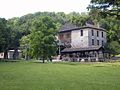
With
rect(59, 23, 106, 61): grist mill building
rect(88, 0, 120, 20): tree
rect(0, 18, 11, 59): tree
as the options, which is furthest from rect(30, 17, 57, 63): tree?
rect(88, 0, 120, 20): tree

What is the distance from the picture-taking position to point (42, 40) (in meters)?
51.3

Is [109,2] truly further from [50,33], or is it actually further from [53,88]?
[50,33]

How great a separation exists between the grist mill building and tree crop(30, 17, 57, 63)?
478 inches

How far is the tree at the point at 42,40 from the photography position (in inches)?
2016

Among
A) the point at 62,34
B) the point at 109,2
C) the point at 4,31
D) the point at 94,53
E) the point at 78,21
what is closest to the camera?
the point at 109,2

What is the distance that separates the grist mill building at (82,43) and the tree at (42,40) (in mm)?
12149

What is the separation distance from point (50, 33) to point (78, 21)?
27.4 metres

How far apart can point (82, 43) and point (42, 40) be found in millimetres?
21383

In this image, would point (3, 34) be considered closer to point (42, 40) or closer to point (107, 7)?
point (42, 40)

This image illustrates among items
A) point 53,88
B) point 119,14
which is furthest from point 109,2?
point 53,88

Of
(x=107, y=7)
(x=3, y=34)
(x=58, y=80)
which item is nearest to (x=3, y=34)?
(x=3, y=34)

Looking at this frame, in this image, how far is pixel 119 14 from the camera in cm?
2220

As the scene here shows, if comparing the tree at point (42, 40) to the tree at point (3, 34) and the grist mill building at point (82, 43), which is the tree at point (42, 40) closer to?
the tree at point (3, 34)

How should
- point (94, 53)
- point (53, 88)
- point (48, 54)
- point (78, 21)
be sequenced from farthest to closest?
point (94, 53)
point (48, 54)
point (78, 21)
point (53, 88)
